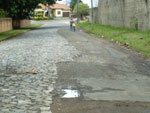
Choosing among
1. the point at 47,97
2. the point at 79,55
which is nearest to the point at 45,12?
the point at 79,55

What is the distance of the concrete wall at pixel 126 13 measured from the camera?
24031mm

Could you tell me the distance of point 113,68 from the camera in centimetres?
1111

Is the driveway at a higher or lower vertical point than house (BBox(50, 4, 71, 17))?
lower

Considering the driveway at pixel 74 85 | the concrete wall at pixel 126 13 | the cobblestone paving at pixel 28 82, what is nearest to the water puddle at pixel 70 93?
the driveway at pixel 74 85

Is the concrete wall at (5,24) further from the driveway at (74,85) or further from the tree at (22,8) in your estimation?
the driveway at (74,85)

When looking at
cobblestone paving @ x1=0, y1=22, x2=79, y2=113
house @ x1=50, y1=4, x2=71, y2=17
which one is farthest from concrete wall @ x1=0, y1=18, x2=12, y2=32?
house @ x1=50, y1=4, x2=71, y2=17

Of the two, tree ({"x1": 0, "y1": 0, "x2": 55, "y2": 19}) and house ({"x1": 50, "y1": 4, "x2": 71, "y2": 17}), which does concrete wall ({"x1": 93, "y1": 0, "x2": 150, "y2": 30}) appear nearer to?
tree ({"x1": 0, "y1": 0, "x2": 55, "y2": 19})

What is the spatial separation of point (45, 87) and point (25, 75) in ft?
5.84

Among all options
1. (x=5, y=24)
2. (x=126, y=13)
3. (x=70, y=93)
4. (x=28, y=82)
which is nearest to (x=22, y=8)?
(x=5, y=24)

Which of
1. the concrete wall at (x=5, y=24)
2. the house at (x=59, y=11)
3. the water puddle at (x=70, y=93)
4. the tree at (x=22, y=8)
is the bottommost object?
the water puddle at (x=70, y=93)

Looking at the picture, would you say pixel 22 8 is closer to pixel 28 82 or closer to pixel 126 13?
pixel 126 13

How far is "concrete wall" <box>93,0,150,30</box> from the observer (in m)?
24.0

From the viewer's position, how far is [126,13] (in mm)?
29594

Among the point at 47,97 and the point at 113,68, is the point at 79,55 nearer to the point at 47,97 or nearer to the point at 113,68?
the point at 113,68
